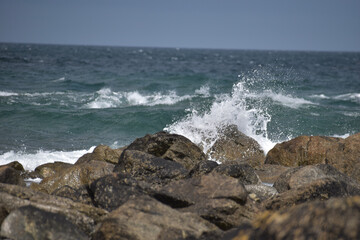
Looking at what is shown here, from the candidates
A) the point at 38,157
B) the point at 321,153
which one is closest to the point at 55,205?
Result: the point at 321,153

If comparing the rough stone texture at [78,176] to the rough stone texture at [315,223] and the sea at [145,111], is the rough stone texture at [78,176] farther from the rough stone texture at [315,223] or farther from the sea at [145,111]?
the rough stone texture at [315,223]

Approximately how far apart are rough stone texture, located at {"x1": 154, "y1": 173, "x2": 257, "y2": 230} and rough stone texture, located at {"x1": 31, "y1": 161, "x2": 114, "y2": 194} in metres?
1.79

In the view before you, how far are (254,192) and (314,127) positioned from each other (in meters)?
10.9

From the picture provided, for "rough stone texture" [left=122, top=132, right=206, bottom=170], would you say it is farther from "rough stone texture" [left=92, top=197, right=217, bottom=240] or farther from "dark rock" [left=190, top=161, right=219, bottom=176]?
"rough stone texture" [left=92, top=197, right=217, bottom=240]

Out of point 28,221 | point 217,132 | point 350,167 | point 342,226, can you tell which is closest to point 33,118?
point 217,132

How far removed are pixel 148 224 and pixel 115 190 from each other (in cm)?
105

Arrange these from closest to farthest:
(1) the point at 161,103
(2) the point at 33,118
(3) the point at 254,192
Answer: (3) the point at 254,192
(2) the point at 33,118
(1) the point at 161,103

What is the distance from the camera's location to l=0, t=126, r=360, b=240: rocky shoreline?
3.13 meters

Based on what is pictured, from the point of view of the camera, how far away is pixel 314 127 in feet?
52.0

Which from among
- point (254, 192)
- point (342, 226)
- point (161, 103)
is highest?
point (342, 226)

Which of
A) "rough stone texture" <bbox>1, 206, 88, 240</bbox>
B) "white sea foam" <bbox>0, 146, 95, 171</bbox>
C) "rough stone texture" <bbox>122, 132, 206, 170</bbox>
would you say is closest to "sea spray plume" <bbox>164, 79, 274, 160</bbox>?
"rough stone texture" <bbox>122, 132, 206, 170</bbox>

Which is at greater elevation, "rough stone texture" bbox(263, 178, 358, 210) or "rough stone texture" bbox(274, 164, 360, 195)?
"rough stone texture" bbox(263, 178, 358, 210)

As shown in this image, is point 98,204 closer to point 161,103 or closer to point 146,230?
point 146,230

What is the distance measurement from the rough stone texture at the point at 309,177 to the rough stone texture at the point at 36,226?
9.32 ft
